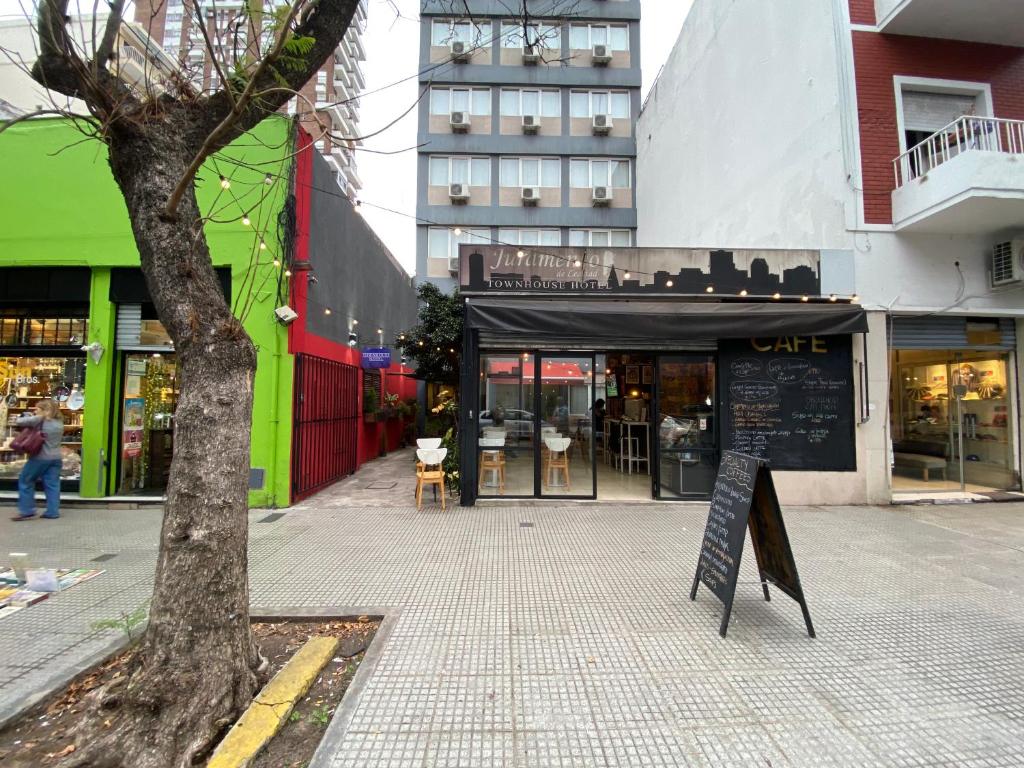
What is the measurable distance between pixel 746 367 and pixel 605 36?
1819cm

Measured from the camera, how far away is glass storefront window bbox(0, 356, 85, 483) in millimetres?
7246

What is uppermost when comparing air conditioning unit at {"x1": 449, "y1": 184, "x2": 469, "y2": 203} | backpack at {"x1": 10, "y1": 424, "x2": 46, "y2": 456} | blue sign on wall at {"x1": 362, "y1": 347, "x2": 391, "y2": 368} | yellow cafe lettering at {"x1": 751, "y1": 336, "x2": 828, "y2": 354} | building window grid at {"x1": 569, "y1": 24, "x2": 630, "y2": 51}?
building window grid at {"x1": 569, "y1": 24, "x2": 630, "y2": 51}

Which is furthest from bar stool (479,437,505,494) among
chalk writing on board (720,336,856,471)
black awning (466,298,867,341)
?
chalk writing on board (720,336,856,471)

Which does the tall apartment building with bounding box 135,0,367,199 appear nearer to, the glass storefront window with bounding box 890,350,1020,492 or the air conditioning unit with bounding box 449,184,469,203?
the glass storefront window with bounding box 890,350,1020,492

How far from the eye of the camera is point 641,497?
24.7 ft

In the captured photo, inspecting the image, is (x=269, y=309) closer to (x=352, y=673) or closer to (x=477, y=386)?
(x=477, y=386)

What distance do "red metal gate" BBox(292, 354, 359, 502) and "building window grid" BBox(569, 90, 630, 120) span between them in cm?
1520

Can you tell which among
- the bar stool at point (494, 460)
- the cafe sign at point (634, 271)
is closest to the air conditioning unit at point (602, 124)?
the cafe sign at point (634, 271)

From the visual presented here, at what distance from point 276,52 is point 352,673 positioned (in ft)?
11.4

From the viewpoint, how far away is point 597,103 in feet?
61.4

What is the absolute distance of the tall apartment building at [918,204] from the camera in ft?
22.8

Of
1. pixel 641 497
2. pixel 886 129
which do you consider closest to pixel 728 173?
pixel 886 129

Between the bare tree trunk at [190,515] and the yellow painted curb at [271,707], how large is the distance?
12 centimetres

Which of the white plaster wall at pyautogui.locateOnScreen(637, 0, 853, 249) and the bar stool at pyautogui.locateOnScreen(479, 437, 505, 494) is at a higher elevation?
the white plaster wall at pyautogui.locateOnScreen(637, 0, 853, 249)
